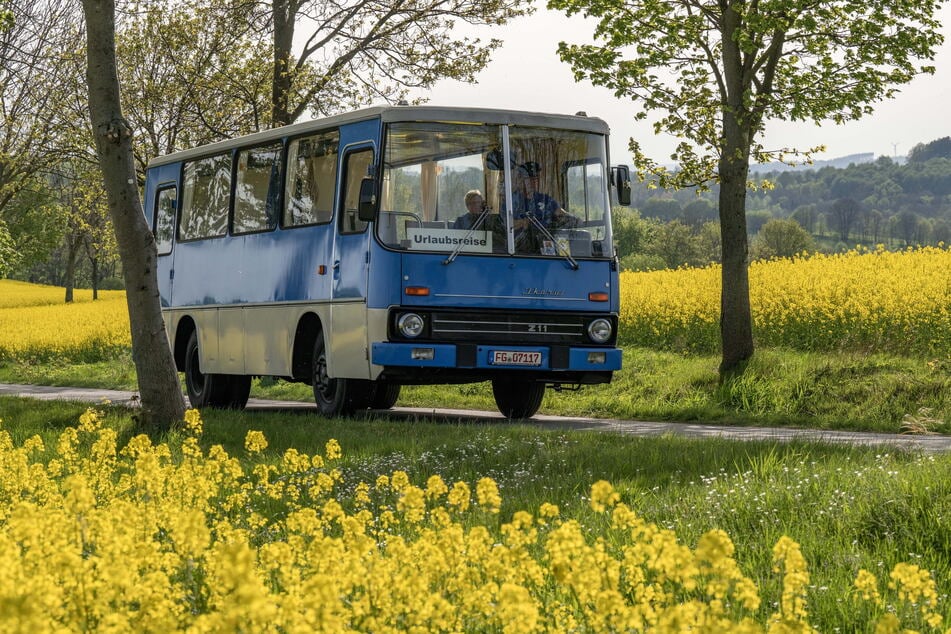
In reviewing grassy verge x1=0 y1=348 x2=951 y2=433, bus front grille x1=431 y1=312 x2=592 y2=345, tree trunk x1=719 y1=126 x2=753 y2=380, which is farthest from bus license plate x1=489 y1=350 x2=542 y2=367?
tree trunk x1=719 y1=126 x2=753 y2=380

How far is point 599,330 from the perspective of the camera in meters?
15.8

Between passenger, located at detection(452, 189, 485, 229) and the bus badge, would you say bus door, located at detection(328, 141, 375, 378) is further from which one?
the bus badge

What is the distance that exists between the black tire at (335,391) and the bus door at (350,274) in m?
0.32

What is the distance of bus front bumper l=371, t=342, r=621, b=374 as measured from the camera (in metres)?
14.9

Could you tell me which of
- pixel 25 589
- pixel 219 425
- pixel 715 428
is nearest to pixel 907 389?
pixel 715 428

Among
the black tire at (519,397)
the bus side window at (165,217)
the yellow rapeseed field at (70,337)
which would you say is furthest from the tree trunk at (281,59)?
the yellow rapeseed field at (70,337)

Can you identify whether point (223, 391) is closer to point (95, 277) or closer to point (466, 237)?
point (466, 237)

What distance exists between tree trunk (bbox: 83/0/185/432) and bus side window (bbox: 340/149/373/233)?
2.30 meters

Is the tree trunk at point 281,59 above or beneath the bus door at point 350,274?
above

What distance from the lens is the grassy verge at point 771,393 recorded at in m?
16.7

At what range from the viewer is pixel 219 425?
14344 mm

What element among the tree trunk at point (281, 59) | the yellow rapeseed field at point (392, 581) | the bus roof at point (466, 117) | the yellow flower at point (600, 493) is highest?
the tree trunk at point (281, 59)

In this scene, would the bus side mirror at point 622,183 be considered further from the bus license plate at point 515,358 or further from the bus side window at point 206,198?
the bus side window at point 206,198

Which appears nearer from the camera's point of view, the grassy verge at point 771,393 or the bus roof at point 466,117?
the bus roof at point 466,117
